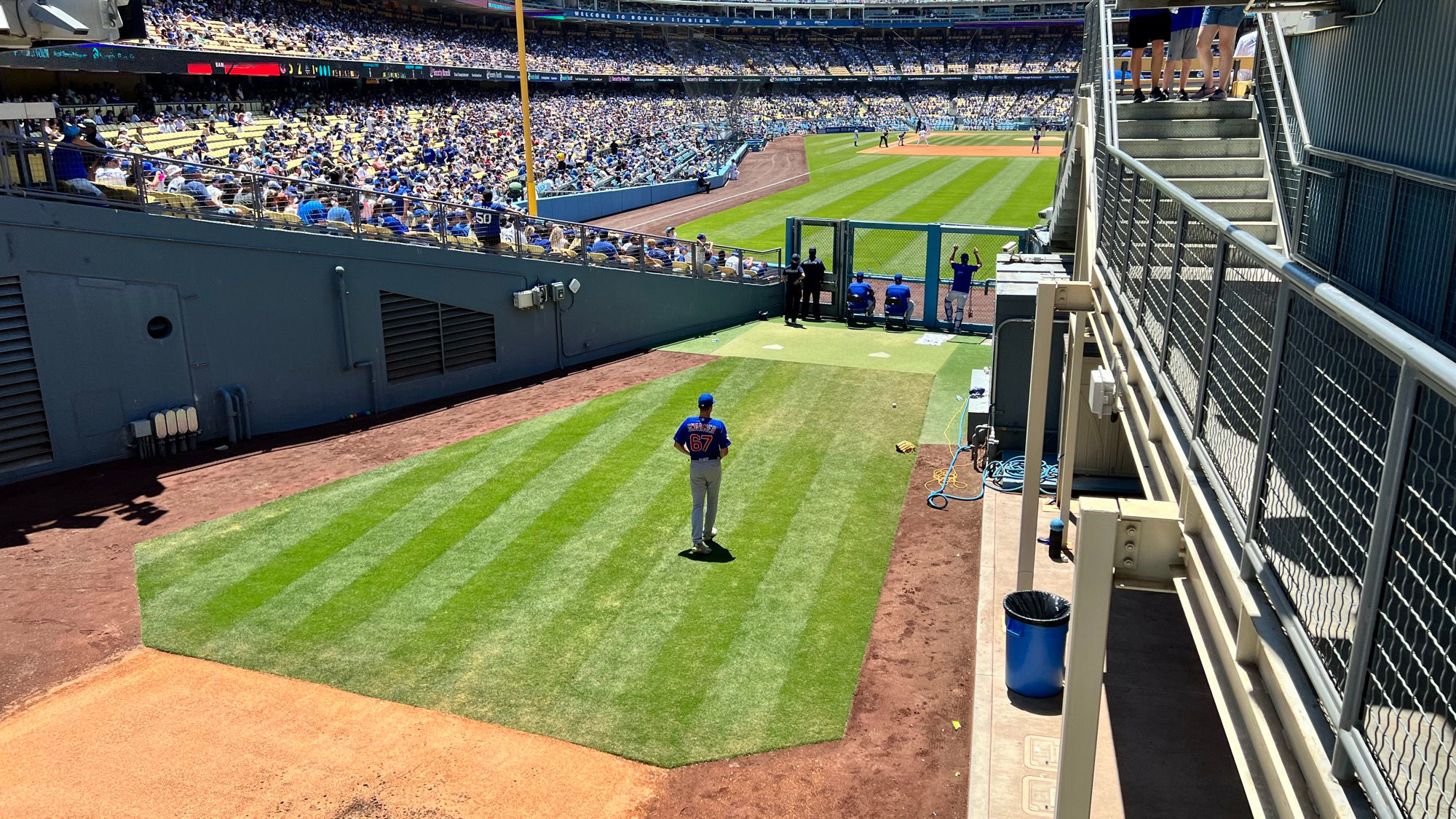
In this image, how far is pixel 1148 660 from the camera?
8.59 m

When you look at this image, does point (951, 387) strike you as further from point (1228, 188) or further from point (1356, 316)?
point (1356, 316)

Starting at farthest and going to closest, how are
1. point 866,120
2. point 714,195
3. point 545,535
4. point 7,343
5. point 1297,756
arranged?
point 866,120 → point 714,195 → point 7,343 → point 545,535 → point 1297,756

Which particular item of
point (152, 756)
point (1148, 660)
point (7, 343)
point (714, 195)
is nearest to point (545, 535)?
point (152, 756)

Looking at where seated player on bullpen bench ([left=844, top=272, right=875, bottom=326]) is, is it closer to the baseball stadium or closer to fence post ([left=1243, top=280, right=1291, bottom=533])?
the baseball stadium

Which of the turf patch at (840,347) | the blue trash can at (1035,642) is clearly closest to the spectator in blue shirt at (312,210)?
the turf patch at (840,347)

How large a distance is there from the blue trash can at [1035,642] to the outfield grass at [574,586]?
4.35 feet

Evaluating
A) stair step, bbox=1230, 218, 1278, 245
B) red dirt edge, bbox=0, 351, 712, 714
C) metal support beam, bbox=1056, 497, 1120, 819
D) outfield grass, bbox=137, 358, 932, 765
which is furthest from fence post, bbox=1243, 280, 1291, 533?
red dirt edge, bbox=0, 351, 712, 714

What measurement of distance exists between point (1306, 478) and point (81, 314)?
1395 centimetres

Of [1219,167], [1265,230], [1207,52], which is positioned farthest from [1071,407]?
[1207,52]

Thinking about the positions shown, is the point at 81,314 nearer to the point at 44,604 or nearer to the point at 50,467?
the point at 50,467

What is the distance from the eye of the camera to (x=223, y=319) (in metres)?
14.1

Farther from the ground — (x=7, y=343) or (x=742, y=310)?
(x=7, y=343)

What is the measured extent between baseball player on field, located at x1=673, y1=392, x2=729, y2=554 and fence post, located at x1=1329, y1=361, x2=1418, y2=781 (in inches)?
297

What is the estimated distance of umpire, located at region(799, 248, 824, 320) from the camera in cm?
2127
